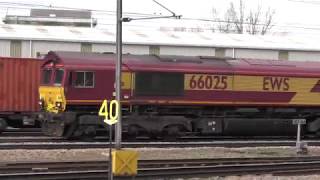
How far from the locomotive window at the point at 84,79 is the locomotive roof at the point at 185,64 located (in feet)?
0.72

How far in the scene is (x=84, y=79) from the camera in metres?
23.0

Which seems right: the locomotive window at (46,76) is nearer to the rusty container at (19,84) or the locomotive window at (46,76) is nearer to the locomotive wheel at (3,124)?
the rusty container at (19,84)

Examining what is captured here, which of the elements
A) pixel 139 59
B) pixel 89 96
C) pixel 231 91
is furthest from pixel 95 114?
pixel 231 91

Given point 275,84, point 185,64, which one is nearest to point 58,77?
point 185,64

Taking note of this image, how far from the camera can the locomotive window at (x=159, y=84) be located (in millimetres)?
23594

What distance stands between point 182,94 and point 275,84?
415 centimetres

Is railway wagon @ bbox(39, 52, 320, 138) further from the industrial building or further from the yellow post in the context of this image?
the industrial building

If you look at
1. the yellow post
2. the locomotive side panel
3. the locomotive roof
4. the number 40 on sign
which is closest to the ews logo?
the locomotive side panel

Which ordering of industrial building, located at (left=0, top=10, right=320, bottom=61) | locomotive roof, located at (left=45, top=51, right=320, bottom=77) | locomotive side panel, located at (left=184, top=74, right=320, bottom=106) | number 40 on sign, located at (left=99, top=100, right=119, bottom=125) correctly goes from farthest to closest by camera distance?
industrial building, located at (left=0, top=10, right=320, bottom=61) < locomotive side panel, located at (left=184, top=74, right=320, bottom=106) < locomotive roof, located at (left=45, top=51, right=320, bottom=77) < number 40 on sign, located at (left=99, top=100, right=119, bottom=125)

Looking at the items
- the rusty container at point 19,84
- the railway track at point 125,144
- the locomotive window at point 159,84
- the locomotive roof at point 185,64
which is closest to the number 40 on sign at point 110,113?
the railway track at point 125,144

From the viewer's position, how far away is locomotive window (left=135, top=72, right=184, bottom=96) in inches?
929

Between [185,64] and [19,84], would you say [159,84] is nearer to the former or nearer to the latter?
[185,64]

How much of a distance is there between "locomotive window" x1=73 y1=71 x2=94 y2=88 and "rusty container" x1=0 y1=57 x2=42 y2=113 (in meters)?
3.11

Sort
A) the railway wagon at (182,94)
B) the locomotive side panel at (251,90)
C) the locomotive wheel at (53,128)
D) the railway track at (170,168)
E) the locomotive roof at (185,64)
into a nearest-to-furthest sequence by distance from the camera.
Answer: the railway track at (170,168)
the locomotive wheel at (53,128)
the railway wagon at (182,94)
the locomotive roof at (185,64)
the locomotive side panel at (251,90)
